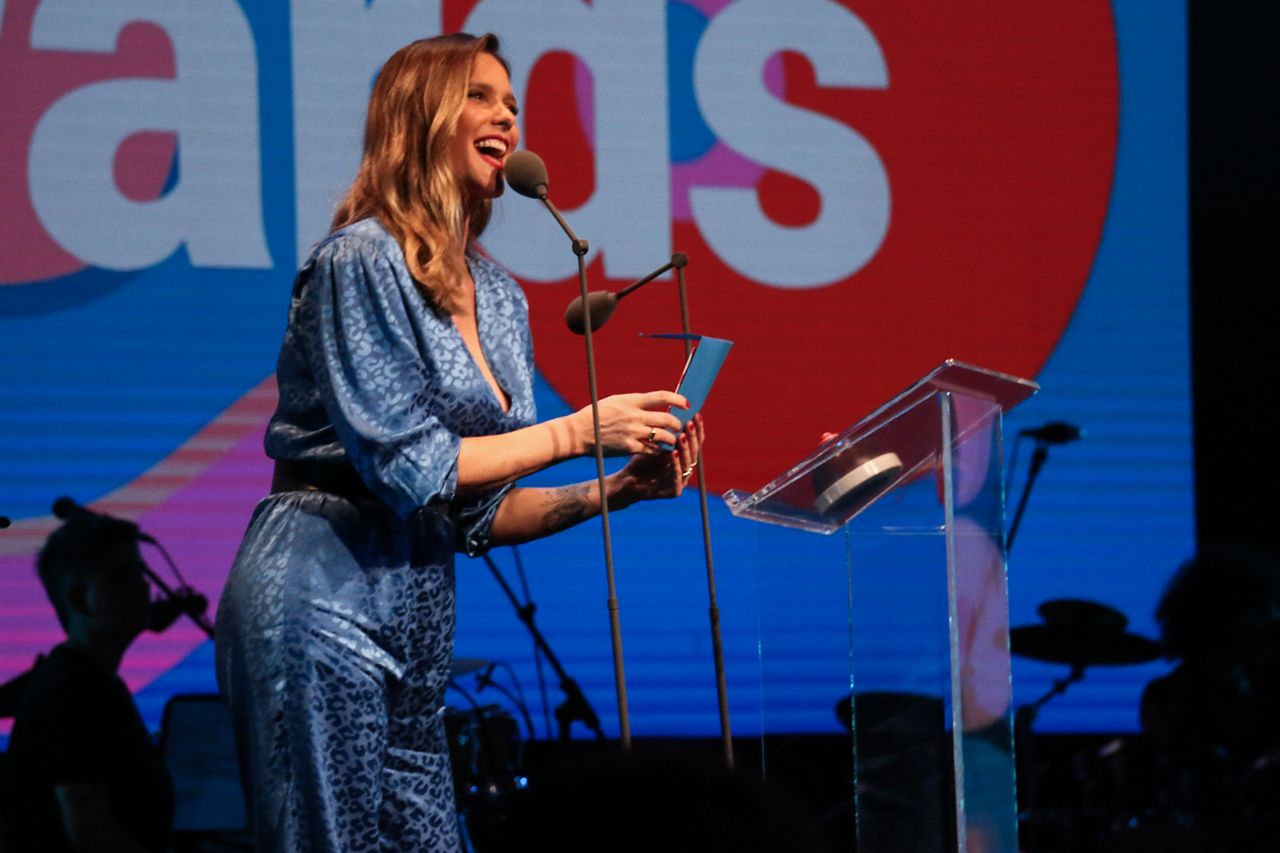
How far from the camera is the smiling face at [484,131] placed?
2223 millimetres

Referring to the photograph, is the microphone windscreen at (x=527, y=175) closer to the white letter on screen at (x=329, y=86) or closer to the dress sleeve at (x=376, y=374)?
the dress sleeve at (x=376, y=374)

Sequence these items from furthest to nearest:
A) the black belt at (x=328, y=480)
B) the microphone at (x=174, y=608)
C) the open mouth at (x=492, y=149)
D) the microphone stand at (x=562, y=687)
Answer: the microphone stand at (x=562, y=687) → the microphone at (x=174, y=608) → the open mouth at (x=492, y=149) → the black belt at (x=328, y=480)

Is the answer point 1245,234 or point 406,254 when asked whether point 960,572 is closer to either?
point 406,254

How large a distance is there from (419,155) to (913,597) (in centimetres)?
97

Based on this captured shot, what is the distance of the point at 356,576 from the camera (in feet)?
6.44

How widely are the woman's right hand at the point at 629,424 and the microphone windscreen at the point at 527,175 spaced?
1.03 ft

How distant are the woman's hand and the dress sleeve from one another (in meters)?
0.37

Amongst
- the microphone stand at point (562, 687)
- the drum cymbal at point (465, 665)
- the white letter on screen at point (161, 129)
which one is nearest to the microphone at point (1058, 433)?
the microphone stand at point (562, 687)

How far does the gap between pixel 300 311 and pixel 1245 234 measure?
11.0 ft

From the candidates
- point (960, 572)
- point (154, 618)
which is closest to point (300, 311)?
point (960, 572)

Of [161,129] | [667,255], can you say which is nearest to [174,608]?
[161,129]

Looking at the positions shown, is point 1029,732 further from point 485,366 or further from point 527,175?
point 527,175

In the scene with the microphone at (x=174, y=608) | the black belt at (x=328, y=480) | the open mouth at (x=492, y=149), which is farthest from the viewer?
→ the microphone at (x=174, y=608)

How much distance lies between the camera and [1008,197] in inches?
169
